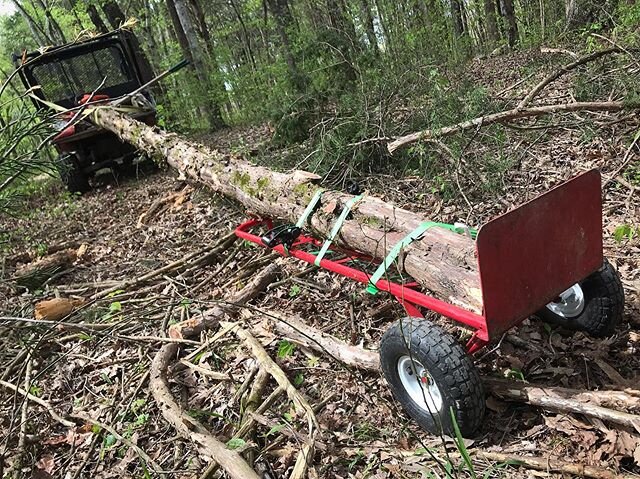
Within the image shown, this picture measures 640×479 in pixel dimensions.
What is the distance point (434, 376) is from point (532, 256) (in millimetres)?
783

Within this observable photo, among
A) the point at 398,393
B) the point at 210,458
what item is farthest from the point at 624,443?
the point at 210,458

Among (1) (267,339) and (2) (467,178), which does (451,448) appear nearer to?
(1) (267,339)

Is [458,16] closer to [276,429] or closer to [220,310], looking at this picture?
[220,310]

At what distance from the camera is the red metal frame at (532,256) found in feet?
7.52

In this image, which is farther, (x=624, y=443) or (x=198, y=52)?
(x=198, y=52)

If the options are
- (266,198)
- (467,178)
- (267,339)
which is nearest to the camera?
(267,339)

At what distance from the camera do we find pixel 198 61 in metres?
12.3

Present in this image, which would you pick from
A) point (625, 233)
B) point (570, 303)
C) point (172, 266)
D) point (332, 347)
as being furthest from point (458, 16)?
point (332, 347)

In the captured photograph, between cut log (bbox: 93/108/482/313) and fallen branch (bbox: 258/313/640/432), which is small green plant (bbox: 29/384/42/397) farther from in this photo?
fallen branch (bbox: 258/313/640/432)

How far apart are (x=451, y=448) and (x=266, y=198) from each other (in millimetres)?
2591

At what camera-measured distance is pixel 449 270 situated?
2.71 meters

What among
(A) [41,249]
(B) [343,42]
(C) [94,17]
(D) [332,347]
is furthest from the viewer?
(C) [94,17]

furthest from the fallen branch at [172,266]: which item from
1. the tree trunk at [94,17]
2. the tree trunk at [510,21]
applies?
the tree trunk at [94,17]

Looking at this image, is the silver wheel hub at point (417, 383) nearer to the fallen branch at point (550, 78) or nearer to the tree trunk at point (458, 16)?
the fallen branch at point (550, 78)
